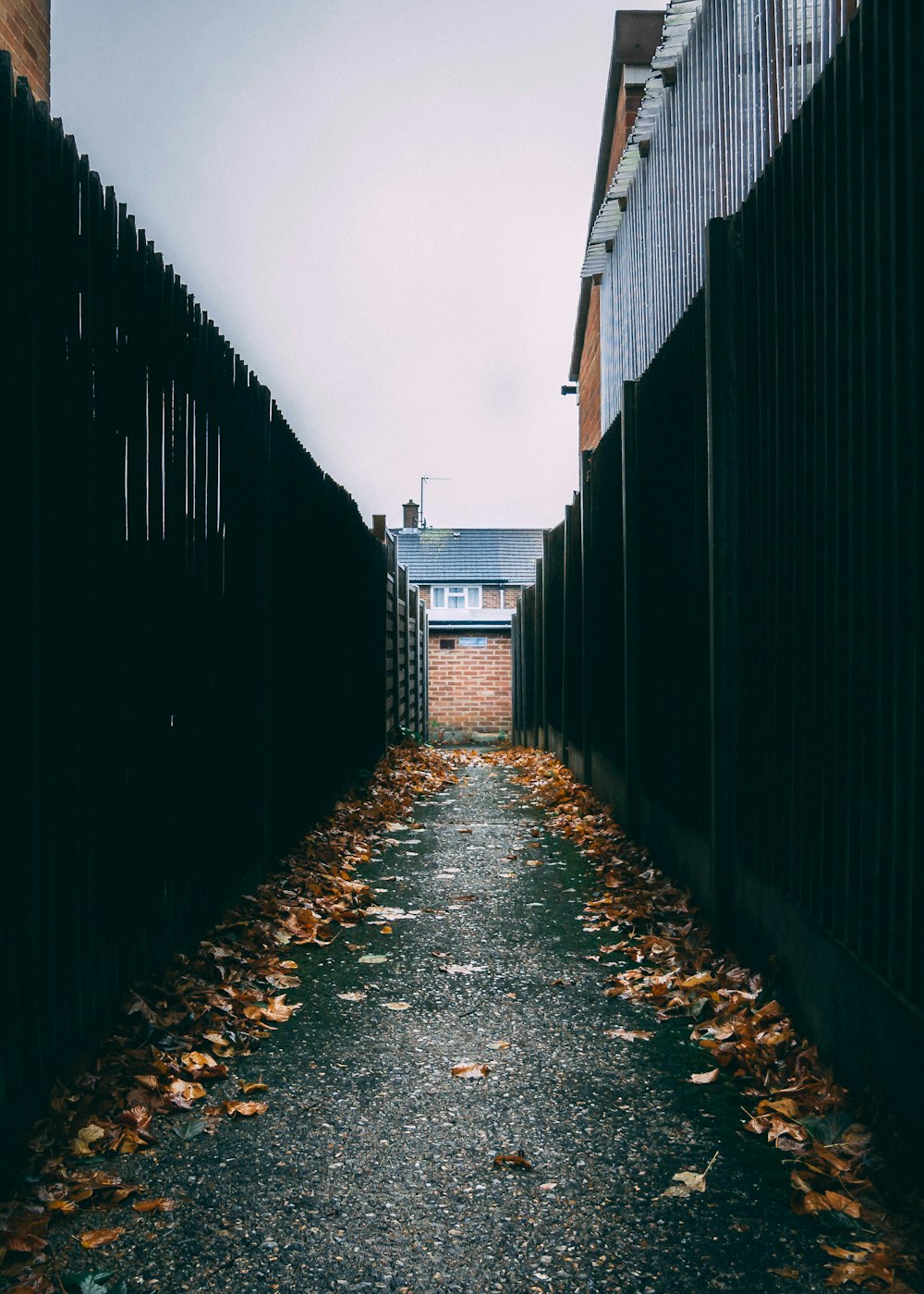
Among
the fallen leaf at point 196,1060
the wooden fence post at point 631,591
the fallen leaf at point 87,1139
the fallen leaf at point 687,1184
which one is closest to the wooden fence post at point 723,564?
the fallen leaf at point 687,1184

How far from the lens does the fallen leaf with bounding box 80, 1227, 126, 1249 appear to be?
2.08 meters

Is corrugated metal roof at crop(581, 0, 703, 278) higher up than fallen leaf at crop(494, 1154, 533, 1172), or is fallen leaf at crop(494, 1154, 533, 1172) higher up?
corrugated metal roof at crop(581, 0, 703, 278)

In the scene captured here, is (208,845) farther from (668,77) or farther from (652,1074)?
(668,77)

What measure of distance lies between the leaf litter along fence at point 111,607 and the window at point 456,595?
1262 inches

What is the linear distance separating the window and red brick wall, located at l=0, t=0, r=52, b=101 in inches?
1203

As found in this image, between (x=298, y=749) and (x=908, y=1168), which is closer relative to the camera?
(x=908, y=1168)

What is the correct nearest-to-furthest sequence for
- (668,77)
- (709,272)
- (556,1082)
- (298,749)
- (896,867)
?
(896,867)
(556,1082)
(709,272)
(298,749)
(668,77)

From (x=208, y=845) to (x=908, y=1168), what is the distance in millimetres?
2795

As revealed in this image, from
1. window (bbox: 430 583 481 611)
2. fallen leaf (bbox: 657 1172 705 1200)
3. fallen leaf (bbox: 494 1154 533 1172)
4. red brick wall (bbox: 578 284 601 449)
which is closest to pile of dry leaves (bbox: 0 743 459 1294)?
fallen leaf (bbox: 494 1154 533 1172)

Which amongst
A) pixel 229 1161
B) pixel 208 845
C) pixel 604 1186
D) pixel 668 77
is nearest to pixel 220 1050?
pixel 229 1161

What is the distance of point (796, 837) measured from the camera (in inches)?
124

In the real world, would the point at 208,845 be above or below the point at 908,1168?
above

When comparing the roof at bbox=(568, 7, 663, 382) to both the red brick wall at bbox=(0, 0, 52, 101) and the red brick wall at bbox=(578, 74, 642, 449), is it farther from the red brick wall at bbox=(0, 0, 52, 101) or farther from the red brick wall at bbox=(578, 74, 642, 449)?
the red brick wall at bbox=(0, 0, 52, 101)

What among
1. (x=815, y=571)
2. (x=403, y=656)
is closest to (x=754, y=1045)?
(x=815, y=571)
